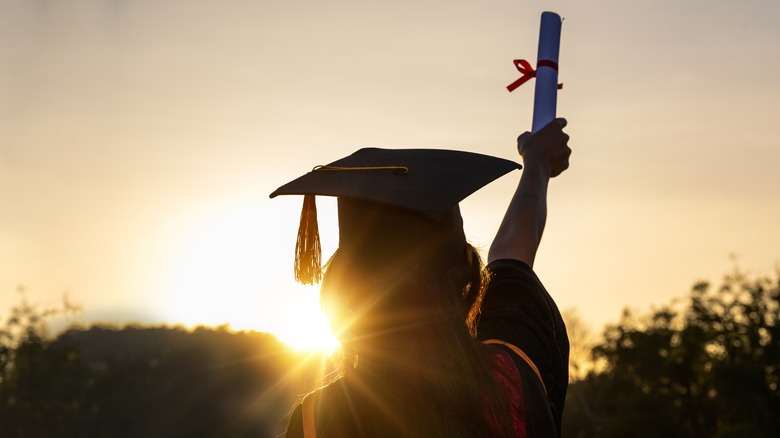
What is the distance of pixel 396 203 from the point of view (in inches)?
108

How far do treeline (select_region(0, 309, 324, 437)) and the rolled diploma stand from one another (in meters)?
71.7

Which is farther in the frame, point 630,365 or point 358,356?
point 630,365

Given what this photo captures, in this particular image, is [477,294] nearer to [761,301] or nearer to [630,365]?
[761,301]

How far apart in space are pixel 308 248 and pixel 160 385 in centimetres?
9449

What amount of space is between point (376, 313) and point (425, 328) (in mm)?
150

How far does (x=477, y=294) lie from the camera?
2.78m

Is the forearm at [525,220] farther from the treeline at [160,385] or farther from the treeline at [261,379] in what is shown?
the treeline at [160,385]

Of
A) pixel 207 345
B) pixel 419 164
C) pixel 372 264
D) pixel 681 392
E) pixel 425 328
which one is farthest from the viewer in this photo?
pixel 207 345

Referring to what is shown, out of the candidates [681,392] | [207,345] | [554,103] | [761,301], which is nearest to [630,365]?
[681,392]

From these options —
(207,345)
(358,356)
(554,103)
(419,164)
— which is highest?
(207,345)

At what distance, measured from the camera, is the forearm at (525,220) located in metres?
3.20

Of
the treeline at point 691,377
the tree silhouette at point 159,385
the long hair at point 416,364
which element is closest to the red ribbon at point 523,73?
the long hair at point 416,364

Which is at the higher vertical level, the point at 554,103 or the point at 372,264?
the point at 554,103

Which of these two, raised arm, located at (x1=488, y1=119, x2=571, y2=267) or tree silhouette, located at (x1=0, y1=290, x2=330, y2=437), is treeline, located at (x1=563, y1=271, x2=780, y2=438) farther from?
raised arm, located at (x1=488, y1=119, x2=571, y2=267)
